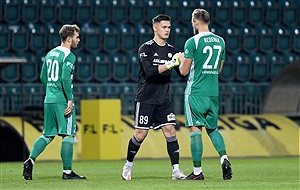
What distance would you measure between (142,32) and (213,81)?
12.3 m

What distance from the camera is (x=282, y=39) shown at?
82.4 feet

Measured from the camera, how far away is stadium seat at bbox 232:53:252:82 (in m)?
24.1

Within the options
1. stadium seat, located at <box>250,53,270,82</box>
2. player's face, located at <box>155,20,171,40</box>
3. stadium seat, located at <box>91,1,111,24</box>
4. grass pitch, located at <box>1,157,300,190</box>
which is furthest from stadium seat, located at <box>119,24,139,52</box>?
player's face, located at <box>155,20,171,40</box>

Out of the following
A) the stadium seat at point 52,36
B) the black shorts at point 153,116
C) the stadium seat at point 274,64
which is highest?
the stadium seat at point 52,36

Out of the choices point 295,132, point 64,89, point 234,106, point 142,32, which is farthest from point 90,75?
point 64,89

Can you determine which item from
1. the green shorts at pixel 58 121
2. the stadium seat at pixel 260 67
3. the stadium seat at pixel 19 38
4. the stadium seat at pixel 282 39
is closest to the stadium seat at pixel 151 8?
the stadium seat at pixel 260 67

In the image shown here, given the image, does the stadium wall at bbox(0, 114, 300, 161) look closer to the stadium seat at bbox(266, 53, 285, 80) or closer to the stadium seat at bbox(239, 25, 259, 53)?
the stadium seat at bbox(266, 53, 285, 80)

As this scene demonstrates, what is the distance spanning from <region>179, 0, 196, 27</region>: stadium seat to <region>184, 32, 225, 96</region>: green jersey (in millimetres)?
13167

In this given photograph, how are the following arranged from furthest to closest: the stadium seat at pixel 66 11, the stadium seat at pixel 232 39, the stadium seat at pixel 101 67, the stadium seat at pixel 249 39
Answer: the stadium seat at pixel 249 39 → the stadium seat at pixel 232 39 → the stadium seat at pixel 66 11 → the stadium seat at pixel 101 67

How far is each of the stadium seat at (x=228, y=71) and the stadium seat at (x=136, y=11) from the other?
243cm

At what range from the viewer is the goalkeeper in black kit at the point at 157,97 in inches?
462

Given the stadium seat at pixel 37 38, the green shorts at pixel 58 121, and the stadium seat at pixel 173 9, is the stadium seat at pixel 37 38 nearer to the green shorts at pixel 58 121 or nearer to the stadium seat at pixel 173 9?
the stadium seat at pixel 173 9

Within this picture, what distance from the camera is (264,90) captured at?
914 inches

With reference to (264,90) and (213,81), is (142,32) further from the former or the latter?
(213,81)
